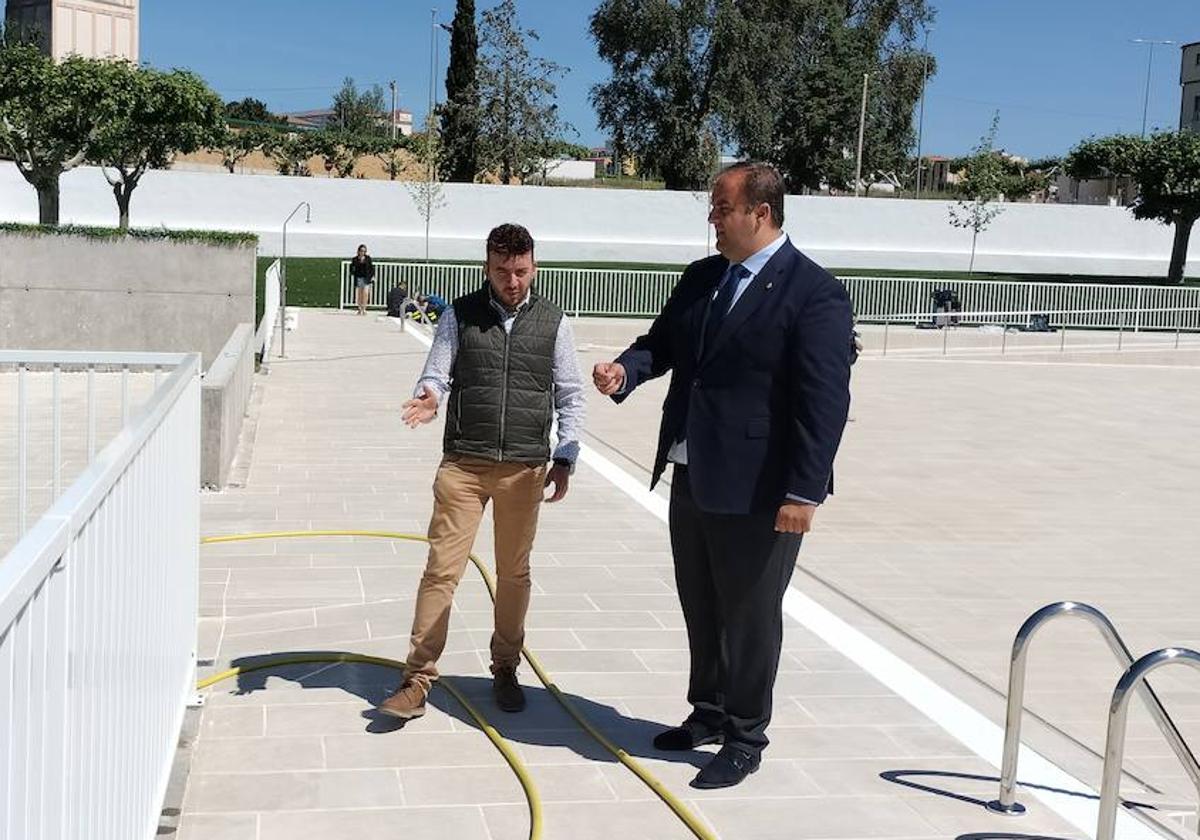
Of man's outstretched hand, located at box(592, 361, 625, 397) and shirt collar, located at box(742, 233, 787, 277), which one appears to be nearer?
shirt collar, located at box(742, 233, 787, 277)

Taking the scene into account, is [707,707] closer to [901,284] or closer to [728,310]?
[728,310]

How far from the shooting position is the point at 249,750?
485cm

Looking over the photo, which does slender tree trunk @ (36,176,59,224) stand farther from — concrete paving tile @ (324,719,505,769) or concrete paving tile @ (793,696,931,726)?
concrete paving tile @ (793,696,931,726)

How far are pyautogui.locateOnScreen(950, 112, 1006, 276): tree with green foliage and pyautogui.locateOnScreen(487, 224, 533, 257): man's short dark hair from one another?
4648 centimetres

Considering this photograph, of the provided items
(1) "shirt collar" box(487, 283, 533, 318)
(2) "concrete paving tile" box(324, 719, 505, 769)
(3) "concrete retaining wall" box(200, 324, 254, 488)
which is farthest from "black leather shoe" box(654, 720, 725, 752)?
(3) "concrete retaining wall" box(200, 324, 254, 488)

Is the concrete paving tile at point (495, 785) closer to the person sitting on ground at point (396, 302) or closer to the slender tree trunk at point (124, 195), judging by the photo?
the person sitting on ground at point (396, 302)

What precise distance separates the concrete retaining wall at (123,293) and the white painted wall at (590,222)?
92.6 ft

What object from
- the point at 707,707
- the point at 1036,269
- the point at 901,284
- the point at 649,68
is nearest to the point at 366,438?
the point at 707,707

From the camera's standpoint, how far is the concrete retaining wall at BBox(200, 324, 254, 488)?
953 centimetres

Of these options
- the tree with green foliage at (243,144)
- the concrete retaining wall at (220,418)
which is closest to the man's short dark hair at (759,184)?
the concrete retaining wall at (220,418)

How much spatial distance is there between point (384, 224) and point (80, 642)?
→ 1852 inches

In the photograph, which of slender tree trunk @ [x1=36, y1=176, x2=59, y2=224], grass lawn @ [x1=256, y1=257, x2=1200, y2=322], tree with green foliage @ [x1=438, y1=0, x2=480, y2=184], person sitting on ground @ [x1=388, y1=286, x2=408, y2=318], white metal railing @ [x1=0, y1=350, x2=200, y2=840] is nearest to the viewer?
white metal railing @ [x1=0, y1=350, x2=200, y2=840]

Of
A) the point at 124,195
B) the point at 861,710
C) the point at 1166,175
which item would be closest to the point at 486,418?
the point at 861,710

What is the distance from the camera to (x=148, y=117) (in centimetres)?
3909
